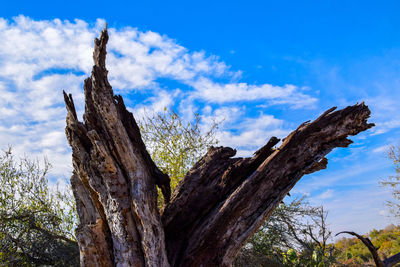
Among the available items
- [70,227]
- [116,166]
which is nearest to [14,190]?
[70,227]

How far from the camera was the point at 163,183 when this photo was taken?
6.27 m

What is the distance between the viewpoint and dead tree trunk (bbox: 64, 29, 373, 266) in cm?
527

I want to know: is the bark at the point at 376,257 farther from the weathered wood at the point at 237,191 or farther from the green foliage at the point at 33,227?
the green foliage at the point at 33,227

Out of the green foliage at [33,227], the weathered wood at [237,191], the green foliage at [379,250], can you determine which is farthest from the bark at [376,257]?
the green foliage at [379,250]

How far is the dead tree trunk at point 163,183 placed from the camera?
527cm

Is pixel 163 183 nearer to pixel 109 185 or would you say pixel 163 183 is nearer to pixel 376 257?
pixel 109 185

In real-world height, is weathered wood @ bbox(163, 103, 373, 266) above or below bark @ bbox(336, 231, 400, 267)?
above

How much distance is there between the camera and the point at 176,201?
19.6 ft

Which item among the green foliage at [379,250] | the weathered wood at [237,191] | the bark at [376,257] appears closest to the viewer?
the bark at [376,257]

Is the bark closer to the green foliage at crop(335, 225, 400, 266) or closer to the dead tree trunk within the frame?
the dead tree trunk

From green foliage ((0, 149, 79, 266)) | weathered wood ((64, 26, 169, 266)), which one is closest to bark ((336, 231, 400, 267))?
weathered wood ((64, 26, 169, 266))

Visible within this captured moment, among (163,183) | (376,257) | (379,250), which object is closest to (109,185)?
(163,183)

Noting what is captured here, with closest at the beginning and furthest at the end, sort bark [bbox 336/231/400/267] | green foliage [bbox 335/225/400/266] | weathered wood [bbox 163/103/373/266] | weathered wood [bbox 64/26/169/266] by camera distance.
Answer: bark [bbox 336/231/400/267]
weathered wood [bbox 64/26/169/266]
weathered wood [bbox 163/103/373/266]
green foliage [bbox 335/225/400/266]

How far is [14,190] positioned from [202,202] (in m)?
8.89
